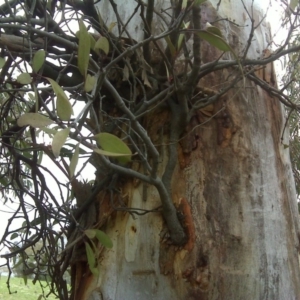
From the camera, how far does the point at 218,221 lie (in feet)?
3.05

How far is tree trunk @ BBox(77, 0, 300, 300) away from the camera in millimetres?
908

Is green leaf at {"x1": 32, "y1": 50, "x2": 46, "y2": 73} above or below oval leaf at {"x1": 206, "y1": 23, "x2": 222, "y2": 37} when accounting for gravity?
below

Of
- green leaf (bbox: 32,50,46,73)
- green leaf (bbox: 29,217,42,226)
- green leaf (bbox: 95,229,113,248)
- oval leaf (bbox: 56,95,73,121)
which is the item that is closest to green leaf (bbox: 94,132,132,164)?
oval leaf (bbox: 56,95,73,121)

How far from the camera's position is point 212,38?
0.80m

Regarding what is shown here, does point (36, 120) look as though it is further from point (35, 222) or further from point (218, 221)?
point (35, 222)

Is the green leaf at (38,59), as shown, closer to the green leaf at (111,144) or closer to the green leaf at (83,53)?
the green leaf at (83,53)

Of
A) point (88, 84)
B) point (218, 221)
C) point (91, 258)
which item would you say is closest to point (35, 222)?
point (91, 258)

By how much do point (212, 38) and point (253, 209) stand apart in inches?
14.7

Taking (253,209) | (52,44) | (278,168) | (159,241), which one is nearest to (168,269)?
(159,241)

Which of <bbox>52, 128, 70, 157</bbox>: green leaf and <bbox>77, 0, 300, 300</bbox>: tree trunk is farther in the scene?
<bbox>77, 0, 300, 300</bbox>: tree trunk

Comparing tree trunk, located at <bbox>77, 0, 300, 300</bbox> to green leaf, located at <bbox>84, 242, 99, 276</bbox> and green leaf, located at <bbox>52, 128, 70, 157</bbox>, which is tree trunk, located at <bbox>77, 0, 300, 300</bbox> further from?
green leaf, located at <bbox>52, 128, 70, 157</bbox>

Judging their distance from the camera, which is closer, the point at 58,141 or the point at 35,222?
the point at 58,141

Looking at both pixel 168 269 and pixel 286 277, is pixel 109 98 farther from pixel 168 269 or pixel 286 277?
pixel 286 277

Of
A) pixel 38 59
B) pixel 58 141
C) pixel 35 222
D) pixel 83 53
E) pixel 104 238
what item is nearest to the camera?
pixel 58 141
